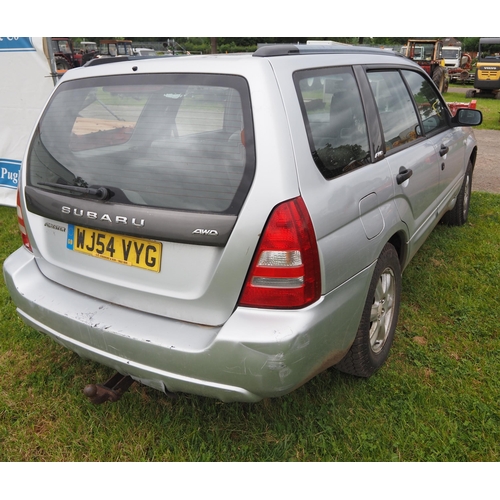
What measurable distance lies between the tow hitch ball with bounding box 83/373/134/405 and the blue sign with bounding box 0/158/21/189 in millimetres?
4746

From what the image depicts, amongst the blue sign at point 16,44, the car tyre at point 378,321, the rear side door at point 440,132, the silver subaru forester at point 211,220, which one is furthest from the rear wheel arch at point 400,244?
the blue sign at point 16,44

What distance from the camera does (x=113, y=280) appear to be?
2115 millimetres

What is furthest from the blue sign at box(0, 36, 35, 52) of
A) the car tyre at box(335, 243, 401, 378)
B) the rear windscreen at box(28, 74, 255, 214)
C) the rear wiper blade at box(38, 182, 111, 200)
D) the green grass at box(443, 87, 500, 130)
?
the green grass at box(443, 87, 500, 130)

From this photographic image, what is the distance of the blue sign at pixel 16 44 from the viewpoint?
18.2 feet

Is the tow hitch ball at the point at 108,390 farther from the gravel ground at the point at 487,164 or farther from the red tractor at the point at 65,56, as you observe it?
the red tractor at the point at 65,56

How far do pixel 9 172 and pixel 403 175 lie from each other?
540 centimetres

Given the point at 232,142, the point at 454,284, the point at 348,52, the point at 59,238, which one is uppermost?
the point at 348,52

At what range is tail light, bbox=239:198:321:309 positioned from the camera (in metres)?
1.78

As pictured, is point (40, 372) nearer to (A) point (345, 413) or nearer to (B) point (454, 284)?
(A) point (345, 413)

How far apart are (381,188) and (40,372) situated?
7.26ft

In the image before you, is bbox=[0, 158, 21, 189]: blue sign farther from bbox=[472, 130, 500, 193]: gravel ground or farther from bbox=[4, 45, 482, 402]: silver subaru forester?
bbox=[472, 130, 500, 193]: gravel ground

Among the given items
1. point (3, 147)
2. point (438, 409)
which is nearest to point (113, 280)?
point (438, 409)

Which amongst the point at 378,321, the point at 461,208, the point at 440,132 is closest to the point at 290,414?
the point at 378,321

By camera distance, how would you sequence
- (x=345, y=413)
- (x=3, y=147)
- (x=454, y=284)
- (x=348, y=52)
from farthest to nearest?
(x=3, y=147)
(x=454, y=284)
(x=348, y=52)
(x=345, y=413)
